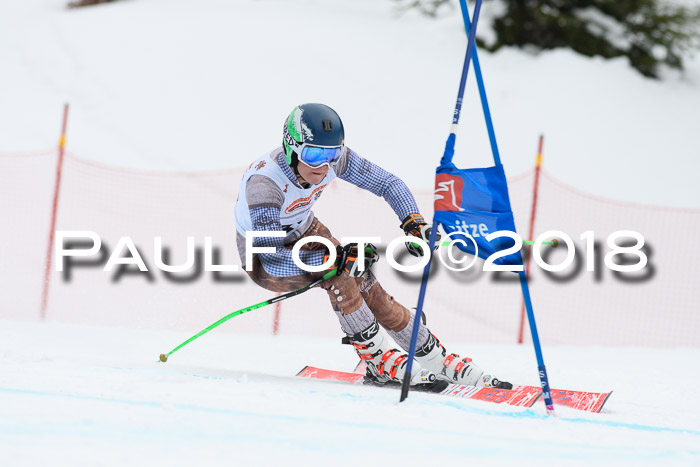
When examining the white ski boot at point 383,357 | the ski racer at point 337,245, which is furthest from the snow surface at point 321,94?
the white ski boot at point 383,357

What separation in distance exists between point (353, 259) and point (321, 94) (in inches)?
477

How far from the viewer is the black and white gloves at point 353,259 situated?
12.2 feet

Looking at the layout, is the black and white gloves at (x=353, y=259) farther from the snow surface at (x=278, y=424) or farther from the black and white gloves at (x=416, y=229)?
the snow surface at (x=278, y=424)

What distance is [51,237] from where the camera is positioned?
6.53 meters

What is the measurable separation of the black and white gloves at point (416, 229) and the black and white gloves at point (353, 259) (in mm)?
272

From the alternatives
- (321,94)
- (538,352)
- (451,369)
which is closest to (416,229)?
(451,369)

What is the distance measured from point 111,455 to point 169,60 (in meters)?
15.5

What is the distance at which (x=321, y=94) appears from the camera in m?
15.5

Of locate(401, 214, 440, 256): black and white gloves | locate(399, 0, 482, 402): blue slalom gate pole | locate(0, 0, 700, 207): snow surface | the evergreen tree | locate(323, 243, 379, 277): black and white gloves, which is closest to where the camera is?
locate(399, 0, 482, 402): blue slalom gate pole

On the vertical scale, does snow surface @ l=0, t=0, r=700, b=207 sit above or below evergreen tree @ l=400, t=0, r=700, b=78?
below

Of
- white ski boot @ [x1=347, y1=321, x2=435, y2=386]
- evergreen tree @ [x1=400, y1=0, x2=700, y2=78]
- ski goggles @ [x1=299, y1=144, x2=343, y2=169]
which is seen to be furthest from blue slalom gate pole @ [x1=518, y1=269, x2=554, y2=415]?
evergreen tree @ [x1=400, y1=0, x2=700, y2=78]

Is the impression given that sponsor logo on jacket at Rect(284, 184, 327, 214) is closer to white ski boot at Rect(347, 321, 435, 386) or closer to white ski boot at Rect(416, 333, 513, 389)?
white ski boot at Rect(347, 321, 435, 386)

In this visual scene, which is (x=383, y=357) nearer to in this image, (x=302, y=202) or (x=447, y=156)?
(x=302, y=202)

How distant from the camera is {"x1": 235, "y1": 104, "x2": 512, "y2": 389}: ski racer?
12.6 ft
